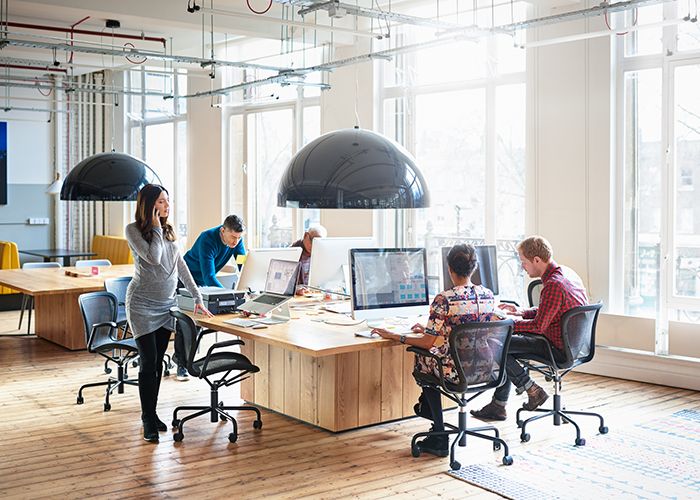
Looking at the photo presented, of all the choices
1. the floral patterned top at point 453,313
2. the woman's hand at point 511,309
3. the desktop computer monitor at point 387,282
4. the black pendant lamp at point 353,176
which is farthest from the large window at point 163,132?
the floral patterned top at point 453,313

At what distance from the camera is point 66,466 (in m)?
5.18

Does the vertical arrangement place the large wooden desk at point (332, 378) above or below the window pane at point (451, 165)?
below

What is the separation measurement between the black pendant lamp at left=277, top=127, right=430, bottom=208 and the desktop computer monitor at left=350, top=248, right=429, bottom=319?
1.15 metres

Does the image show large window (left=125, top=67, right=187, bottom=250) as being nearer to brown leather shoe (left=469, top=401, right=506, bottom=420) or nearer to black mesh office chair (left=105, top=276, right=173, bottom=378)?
black mesh office chair (left=105, top=276, right=173, bottom=378)

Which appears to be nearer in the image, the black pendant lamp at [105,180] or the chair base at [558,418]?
the chair base at [558,418]

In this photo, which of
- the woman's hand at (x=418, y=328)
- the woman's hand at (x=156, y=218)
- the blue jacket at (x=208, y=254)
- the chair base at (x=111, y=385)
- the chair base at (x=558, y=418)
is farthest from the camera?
the blue jacket at (x=208, y=254)

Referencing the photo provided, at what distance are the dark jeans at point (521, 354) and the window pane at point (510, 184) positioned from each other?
2763mm

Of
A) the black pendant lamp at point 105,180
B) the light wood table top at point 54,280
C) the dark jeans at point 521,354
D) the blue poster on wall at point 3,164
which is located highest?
the blue poster on wall at point 3,164

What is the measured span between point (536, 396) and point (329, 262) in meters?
2.01

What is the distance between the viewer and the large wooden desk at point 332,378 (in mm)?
5734

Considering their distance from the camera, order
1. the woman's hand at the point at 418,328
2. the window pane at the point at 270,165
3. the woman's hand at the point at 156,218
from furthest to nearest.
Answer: the window pane at the point at 270,165, the woman's hand at the point at 156,218, the woman's hand at the point at 418,328

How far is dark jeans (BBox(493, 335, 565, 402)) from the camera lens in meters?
5.70

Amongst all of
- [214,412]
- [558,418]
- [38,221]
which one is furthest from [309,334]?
[38,221]

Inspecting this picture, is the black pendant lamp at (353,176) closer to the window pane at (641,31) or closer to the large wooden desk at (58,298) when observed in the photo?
the window pane at (641,31)
